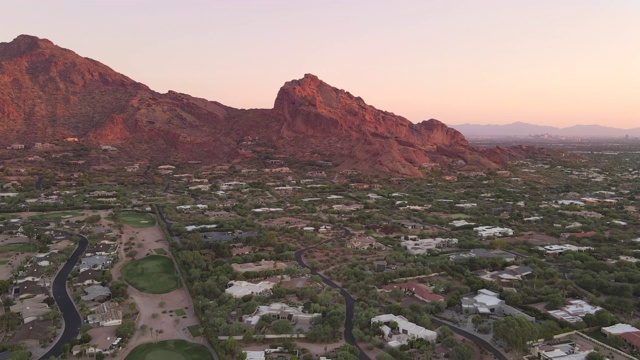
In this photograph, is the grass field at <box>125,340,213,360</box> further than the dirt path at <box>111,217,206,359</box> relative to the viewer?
No

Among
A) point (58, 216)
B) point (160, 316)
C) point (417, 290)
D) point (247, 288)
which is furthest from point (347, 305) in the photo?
point (58, 216)

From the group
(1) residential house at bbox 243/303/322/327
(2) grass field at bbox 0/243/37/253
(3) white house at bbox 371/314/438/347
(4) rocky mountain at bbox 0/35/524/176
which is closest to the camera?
(3) white house at bbox 371/314/438/347

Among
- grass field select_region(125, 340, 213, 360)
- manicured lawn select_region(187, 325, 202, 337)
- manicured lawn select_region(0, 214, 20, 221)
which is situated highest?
manicured lawn select_region(0, 214, 20, 221)

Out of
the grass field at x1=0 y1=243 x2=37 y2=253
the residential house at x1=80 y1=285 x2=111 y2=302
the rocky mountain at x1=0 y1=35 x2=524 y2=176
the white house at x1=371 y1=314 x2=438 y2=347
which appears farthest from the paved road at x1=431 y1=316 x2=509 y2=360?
the rocky mountain at x1=0 y1=35 x2=524 y2=176

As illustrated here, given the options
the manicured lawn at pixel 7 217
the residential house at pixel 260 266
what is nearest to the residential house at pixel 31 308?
the residential house at pixel 260 266

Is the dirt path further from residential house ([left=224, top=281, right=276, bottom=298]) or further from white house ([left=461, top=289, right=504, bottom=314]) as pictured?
white house ([left=461, top=289, right=504, bottom=314])

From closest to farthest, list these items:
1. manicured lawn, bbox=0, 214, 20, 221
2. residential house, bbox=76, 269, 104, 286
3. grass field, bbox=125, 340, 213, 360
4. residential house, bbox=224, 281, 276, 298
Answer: grass field, bbox=125, 340, 213, 360 → residential house, bbox=224, 281, 276, 298 → residential house, bbox=76, 269, 104, 286 → manicured lawn, bbox=0, 214, 20, 221
